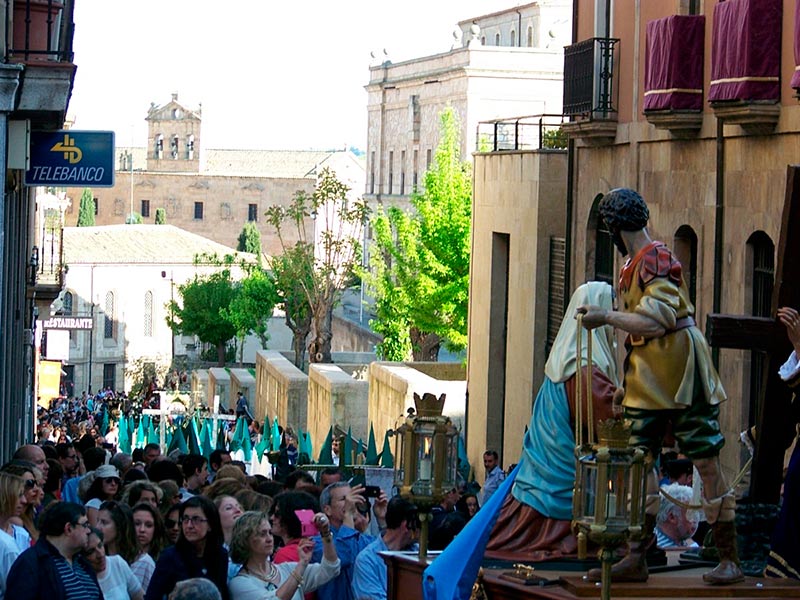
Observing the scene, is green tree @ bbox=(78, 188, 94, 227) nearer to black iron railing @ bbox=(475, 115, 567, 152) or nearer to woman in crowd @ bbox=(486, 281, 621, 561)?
black iron railing @ bbox=(475, 115, 567, 152)

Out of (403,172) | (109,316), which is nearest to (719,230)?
(403,172)

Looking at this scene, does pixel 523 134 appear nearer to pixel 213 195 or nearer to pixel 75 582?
pixel 75 582

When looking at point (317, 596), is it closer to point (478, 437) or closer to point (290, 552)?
point (290, 552)

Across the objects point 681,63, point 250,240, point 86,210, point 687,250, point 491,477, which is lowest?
point 491,477

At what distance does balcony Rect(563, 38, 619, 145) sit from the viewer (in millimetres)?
21484

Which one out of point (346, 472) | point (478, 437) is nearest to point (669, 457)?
point (346, 472)

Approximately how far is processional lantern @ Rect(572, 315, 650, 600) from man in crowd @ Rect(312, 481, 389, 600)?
113 inches

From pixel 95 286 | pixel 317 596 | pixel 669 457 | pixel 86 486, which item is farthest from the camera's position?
pixel 95 286

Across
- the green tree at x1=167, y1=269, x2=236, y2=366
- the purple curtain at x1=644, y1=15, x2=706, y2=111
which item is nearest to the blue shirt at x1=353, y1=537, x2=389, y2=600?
the purple curtain at x1=644, y1=15, x2=706, y2=111

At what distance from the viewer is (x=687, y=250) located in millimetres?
19438

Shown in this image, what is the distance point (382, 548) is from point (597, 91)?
13172 millimetres

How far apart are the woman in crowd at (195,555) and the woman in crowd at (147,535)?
73 centimetres

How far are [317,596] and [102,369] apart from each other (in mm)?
94025

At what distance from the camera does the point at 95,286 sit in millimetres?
97875
